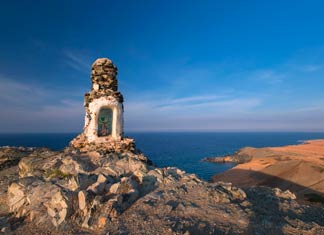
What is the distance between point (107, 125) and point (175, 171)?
33.9 ft

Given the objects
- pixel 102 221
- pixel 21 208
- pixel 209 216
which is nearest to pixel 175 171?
pixel 209 216

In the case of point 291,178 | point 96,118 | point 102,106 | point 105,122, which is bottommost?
point 291,178

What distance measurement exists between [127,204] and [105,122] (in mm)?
13069

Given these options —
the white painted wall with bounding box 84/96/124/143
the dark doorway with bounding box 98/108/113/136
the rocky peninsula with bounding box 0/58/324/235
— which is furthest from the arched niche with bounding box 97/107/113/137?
the rocky peninsula with bounding box 0/58/324/235

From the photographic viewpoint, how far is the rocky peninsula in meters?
9.77

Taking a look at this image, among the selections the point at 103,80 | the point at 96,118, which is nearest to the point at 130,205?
the point at 96,118

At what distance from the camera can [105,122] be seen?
2292cm

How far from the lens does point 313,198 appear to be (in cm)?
2847

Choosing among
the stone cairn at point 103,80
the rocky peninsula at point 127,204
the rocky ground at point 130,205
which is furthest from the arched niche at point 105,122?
the rocky ground at point 130,205

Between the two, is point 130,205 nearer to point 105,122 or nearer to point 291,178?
point 105,122

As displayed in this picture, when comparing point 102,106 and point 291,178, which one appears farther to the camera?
point 291,178

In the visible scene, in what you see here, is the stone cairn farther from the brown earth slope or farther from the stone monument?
the brown earth slope

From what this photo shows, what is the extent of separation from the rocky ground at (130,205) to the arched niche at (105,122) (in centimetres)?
658

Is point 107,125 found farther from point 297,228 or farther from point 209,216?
point 297,228
